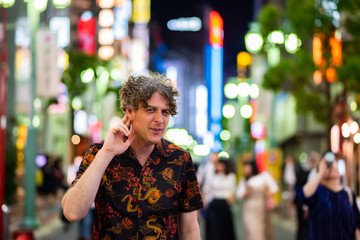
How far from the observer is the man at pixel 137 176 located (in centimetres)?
340

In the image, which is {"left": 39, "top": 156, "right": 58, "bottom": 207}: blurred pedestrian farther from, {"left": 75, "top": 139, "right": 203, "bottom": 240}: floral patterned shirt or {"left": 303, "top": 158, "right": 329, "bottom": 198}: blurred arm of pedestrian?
{"left": 75, "top": 139, "right": 203, "bottom": 240}: floral patterned shirt

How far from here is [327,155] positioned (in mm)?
6934

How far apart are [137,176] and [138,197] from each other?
0.41 feet

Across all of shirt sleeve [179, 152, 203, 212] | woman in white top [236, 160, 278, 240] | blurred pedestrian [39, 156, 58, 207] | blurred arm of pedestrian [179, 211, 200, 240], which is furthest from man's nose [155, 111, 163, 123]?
blurred pedestrian [39, 156, 58, 207]

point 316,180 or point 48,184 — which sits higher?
point 316,180

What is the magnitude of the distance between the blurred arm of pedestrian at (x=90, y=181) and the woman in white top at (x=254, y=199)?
963 centimetres

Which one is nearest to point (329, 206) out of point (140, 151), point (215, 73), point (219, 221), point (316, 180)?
point (316, 180)

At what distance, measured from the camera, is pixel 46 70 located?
2028cm

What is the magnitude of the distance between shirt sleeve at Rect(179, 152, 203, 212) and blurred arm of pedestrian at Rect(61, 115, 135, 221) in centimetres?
45

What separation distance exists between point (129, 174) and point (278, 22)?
52.9ft

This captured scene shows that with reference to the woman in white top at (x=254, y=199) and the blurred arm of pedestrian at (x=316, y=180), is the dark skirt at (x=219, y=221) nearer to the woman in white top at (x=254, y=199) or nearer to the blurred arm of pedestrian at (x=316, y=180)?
the woman in white top at (x=254, y=199)

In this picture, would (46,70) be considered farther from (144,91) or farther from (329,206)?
(144,91)

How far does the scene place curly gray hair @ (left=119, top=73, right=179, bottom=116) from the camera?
11.6ft

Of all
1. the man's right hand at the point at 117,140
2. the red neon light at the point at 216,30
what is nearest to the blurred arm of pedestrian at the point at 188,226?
the man's right hand at the point at 117,140
